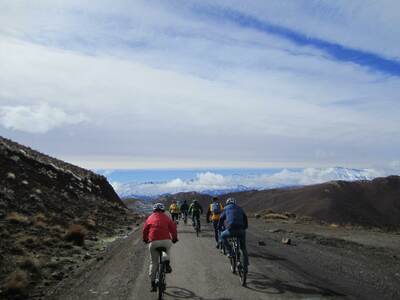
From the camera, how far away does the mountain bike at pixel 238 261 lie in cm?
1297

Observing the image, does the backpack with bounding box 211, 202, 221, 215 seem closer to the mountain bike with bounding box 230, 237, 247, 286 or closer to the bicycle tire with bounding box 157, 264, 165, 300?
the mountain bike with bounding box 230, 237, 247, 286

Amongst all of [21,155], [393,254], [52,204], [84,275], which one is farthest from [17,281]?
[21,155]

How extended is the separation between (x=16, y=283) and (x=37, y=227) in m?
11.8

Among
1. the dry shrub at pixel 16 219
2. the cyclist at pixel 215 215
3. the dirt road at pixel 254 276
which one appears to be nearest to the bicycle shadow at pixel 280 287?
the dirt road at pixel 254 276

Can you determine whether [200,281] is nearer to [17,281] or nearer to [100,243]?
[17,281]

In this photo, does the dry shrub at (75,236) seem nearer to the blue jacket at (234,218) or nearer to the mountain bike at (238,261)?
the mountain bike at (238,261)

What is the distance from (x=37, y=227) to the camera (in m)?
24.5

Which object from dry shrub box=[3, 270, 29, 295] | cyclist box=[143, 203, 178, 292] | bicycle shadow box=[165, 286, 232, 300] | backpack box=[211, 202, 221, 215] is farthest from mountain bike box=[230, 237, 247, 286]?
backpack box=[211, 202, 221, 215]

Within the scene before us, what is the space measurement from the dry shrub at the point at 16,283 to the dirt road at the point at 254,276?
102 centimetres

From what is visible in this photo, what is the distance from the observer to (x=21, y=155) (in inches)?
1892

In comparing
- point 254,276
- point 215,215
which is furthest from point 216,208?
point 254,276

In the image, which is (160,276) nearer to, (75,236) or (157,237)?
(157,237)

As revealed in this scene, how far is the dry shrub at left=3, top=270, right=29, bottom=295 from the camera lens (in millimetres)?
12945

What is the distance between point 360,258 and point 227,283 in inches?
369
